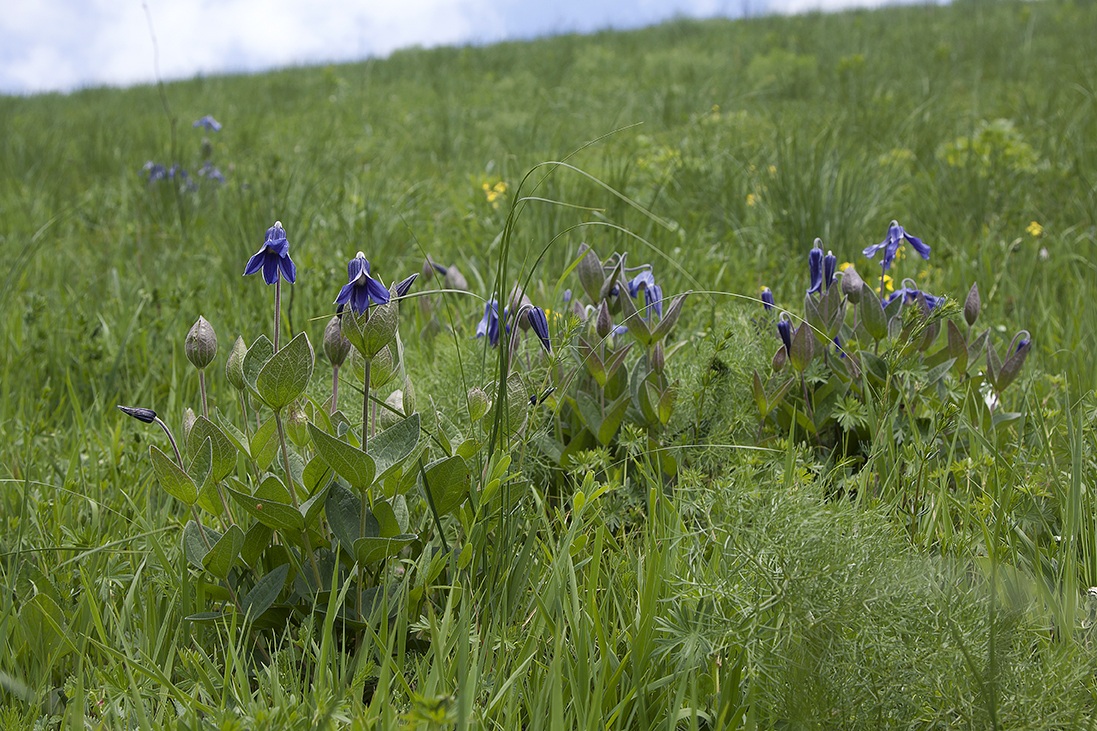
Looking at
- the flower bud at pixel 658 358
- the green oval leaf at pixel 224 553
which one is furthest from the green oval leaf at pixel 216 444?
the flower bud at pixel 658 358

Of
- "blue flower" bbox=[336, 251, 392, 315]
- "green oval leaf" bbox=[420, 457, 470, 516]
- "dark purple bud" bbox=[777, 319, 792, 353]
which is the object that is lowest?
"green oval leaf" bbox=[420, 457, 470, 516]

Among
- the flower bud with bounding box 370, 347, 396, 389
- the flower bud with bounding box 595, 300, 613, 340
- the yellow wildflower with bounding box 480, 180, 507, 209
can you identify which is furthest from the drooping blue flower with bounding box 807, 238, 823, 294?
the yellow wildflower with bounding box 480, 180, 507, 209

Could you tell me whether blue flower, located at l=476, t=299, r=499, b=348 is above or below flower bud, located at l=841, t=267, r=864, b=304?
below

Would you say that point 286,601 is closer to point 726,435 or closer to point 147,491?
point 147,491

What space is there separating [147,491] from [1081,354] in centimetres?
243

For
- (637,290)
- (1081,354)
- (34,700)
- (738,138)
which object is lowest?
(34,700)

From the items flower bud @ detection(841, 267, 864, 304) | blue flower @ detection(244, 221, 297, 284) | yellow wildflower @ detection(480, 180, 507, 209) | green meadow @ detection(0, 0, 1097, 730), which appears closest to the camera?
green meadow @ detection(0, 0, 1097, 730)

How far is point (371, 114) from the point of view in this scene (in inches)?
321

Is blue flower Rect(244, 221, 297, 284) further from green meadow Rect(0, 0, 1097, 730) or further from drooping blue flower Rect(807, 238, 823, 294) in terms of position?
drooping blue flower Rect(807, 238, 823, 294)

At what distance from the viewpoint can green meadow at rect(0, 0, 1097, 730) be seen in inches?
44.6

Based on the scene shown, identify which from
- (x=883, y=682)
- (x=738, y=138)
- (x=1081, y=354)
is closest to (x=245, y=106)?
(x=738, y=138)


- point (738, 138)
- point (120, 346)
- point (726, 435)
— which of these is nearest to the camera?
point (726, 435)

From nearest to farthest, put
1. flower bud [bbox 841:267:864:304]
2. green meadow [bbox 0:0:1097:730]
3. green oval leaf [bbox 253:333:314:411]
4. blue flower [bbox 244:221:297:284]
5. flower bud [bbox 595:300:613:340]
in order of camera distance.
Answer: green meadow [bbox 0:0:1097:730], green oval leaf [bbox 253:333:314:411], blue flower [bbox 244:221:297:284], flower bud [bbox 595:300:613:340], flower bud [bbox 841:267:864:304]

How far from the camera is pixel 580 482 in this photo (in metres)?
1.84
